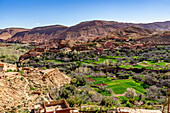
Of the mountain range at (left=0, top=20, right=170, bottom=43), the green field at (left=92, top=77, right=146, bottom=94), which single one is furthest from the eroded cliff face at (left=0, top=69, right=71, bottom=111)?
the mountain range at (left=0, top=20, right=170, bottom=43)

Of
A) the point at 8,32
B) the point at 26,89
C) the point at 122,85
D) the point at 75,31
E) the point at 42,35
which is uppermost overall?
the point at 8,32

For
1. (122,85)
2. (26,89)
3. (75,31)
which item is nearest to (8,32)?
(75,31)

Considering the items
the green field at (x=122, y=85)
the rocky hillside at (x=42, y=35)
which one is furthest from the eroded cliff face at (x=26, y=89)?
the rocky hillside at (x=42, y=35)

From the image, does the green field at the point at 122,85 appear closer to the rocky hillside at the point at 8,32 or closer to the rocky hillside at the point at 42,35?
the rocky hillside at the point at 42,35

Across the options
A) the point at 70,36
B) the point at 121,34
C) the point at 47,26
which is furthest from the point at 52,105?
the point at 47,26

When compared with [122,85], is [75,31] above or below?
above

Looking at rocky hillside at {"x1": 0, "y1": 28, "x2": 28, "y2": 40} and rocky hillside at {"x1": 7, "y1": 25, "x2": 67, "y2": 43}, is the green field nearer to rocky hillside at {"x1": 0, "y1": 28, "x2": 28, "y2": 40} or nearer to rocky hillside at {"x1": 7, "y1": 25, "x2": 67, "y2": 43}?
rocky hillside at {"x1": 7, "y1": 25, "x2": 67, "y2": 43}

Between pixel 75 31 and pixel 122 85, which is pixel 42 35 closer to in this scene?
pixel 75 31

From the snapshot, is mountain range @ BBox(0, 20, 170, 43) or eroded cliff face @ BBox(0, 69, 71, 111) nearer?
eroded cliff face @ BBox(0, 69, 71, 111)

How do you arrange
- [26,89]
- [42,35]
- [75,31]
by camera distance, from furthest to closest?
[42,35]
[75,31]
[26,89]
